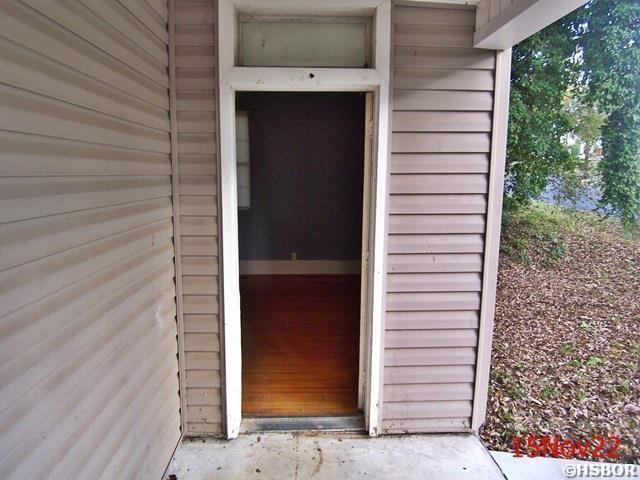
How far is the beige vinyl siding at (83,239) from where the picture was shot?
3.42ft

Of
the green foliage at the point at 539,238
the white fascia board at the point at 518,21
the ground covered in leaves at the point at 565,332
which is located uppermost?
the white fascia board at the point at 518,21

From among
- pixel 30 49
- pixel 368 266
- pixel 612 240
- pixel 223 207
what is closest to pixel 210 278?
pixel 223 207

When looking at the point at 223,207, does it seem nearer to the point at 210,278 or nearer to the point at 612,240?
the point at 210,278

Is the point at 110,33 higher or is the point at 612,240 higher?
the point at 110,33

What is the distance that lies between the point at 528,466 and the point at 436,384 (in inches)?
26.6

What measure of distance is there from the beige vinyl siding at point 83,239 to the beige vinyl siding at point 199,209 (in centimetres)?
13

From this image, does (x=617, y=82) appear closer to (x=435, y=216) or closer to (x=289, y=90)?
(x=435, y=216)

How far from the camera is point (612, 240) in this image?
5.62m

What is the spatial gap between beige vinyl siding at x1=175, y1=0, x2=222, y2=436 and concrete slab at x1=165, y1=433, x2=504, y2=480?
0.66ft

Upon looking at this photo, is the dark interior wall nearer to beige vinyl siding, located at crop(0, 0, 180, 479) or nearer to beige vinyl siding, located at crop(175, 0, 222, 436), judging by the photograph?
beige vinyl siding, located at crop(175, 0, 222, 436)

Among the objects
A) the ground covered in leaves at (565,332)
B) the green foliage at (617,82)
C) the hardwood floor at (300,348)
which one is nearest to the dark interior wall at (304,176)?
the hardwood floor at (300,348)

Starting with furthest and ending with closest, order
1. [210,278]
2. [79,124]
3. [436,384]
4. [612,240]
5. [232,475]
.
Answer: [612,240]
[436,384]
[210,278]
[232,475]
[79,124]

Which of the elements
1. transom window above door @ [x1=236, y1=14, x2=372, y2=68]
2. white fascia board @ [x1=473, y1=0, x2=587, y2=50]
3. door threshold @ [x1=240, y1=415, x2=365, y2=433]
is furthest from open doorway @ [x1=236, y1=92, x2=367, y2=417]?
white fascia board @ [x1=473, y1=0, x2=587, y2=50]

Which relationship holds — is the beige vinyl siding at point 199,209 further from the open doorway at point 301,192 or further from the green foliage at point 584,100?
the green foliage at point 584,100
